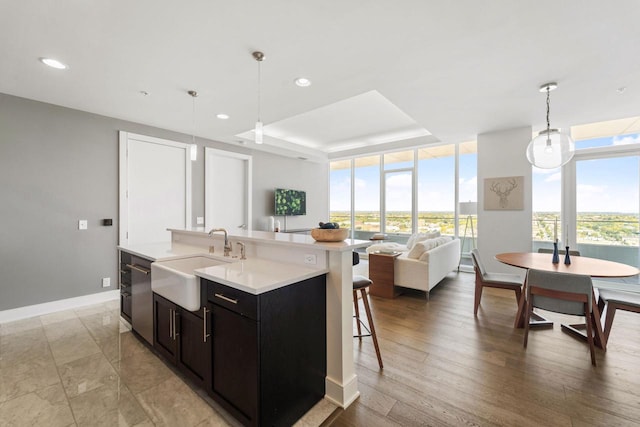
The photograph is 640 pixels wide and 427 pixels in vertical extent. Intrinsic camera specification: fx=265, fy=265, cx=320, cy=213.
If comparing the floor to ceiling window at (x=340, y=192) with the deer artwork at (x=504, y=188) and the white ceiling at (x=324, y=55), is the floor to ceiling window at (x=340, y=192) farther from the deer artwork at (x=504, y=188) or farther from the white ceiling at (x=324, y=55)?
the white ceiling at (x=324, y=55)

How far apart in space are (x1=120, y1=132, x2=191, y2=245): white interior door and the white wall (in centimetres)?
521

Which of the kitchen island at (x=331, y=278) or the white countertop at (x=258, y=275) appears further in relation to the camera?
the kitchen island at (x=331, y=278)

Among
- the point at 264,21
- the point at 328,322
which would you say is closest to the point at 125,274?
the point at 328,322

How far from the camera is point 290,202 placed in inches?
252

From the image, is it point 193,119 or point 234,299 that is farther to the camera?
point 193,119

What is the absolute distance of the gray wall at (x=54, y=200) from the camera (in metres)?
3.06

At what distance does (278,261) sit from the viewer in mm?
2045

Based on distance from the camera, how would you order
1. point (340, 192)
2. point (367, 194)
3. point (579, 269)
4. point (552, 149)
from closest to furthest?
point (579, 269), point (552, 149), point (367, 194), point (340, 192)

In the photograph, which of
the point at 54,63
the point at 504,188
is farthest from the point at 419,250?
the point at 54,63

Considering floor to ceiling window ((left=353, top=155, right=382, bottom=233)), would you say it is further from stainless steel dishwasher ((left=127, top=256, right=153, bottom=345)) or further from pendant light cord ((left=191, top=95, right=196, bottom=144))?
stainless steel dishwasher ((left=127, top=256, right=153, bottom=345))

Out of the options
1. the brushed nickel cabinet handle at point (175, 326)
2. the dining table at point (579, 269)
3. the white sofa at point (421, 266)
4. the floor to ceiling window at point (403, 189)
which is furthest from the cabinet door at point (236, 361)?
the floor to ceiling window at point (403, 189)

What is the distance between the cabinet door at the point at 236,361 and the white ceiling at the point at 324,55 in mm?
1996

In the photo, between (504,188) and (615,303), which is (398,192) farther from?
(615,303)

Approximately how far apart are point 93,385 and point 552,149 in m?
4.52
